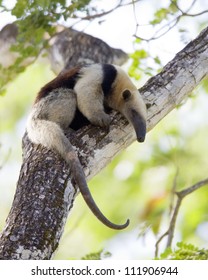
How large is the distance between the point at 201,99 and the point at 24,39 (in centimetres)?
489

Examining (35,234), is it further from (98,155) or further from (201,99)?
(201,99)

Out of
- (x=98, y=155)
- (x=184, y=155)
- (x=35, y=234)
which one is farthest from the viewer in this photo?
(x=184, y=155)

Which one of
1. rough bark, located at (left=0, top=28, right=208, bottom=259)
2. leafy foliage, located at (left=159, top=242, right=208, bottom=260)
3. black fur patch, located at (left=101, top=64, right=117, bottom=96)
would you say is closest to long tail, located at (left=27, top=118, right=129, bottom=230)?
rough bark, located at (left=0, top=28, right=208, bottom=259)

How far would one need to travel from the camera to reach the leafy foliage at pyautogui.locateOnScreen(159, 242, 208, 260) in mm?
5336

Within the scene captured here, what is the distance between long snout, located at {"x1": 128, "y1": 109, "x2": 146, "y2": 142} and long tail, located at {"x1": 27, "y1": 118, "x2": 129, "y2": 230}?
0.54m

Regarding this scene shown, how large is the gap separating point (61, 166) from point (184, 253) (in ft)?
4.56

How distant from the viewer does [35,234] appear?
4094mm

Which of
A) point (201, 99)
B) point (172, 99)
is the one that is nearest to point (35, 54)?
point (172, 99)

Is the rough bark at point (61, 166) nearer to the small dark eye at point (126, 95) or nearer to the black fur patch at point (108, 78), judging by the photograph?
the small dark eye at point (126, 95)

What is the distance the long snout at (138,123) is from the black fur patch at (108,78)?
661 millimetres

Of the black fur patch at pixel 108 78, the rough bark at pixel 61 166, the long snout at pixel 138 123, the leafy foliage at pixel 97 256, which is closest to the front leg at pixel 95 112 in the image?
the rough bark at pixel 61 166

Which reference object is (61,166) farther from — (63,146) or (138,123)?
(138,123)

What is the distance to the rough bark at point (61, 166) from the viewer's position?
4094 mm

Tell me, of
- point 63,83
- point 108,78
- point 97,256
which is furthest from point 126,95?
point 97,256
